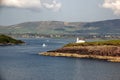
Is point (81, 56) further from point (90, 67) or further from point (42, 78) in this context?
point (42, 78)

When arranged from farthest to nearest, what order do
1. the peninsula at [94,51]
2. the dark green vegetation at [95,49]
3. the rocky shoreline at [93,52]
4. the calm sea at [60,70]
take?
1. the dark green vegetation at [95,49]
2. the peninsula at [94,51]
3. the rocky shoreline at [93,52]
4. the calm sea at [60,70]

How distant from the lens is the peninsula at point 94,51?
257 feet

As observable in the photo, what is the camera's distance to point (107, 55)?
79.2 m

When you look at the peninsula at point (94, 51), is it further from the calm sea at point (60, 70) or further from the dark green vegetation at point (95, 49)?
the calm sea at point (60, 70)

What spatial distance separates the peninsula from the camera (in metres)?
78.2

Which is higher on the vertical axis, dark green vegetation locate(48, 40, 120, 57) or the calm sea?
dark green vegetation locate(48, 40, 120, 57)

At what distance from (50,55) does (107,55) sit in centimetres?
1886

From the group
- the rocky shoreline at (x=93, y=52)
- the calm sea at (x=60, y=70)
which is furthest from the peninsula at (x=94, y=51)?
the calm sea at (x=60, y=70)

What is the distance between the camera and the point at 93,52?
8281 cm

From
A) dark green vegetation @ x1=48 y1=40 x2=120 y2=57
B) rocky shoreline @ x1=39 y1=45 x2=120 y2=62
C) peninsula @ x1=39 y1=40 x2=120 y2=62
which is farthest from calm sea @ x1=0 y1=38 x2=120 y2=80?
dark green vegetation @ x1=48 y1=40 x2=120 y2=57

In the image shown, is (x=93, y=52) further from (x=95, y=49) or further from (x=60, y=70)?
(x=60, y=70)

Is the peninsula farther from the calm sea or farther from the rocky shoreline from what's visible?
the calm sea


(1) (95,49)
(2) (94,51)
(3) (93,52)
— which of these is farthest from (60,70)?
(1) (95,49)

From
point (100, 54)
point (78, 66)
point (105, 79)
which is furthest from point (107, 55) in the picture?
point (105, 79)
